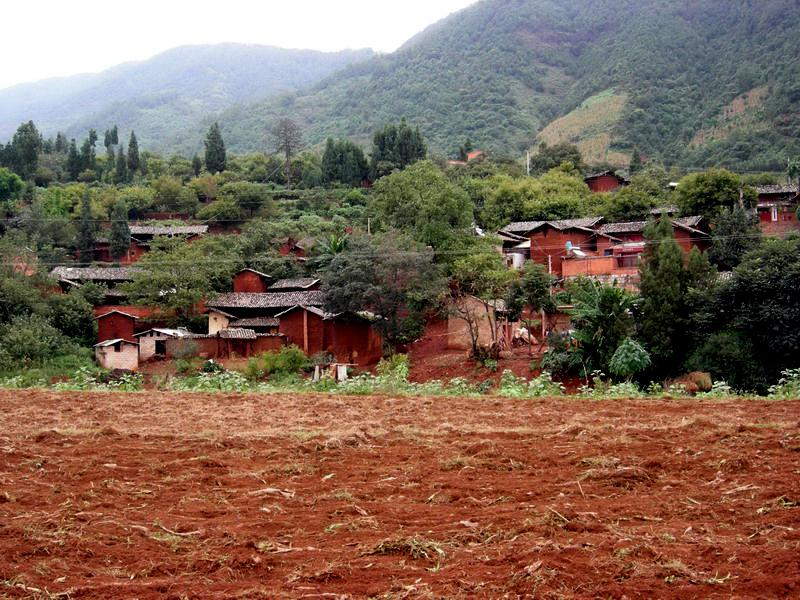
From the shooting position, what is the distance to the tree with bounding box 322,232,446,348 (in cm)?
3303

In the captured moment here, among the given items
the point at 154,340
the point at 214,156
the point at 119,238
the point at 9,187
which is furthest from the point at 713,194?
the point at 9,187

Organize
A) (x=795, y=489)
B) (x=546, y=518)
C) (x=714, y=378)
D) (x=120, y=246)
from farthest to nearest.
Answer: (x=120, y=246), (x=714, y=378), (x=795, y=489), (x=546, y=518)

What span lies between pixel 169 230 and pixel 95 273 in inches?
337

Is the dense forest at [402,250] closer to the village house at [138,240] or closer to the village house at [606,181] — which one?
the village house at [138,240]

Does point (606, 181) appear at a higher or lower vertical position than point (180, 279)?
higher

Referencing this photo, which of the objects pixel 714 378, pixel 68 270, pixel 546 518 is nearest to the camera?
pixel 546 518

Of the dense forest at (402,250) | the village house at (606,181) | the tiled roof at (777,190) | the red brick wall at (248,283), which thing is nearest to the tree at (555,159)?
the dense forest at (402,250)

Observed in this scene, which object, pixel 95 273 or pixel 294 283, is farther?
pixel 95 273

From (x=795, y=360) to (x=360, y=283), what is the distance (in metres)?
15.9

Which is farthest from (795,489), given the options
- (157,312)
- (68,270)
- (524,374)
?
(68,270)

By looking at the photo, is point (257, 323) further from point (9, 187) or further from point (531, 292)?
point (9, 187)

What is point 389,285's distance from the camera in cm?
3319

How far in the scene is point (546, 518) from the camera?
20.4 feet

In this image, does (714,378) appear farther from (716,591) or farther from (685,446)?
(716,591)
